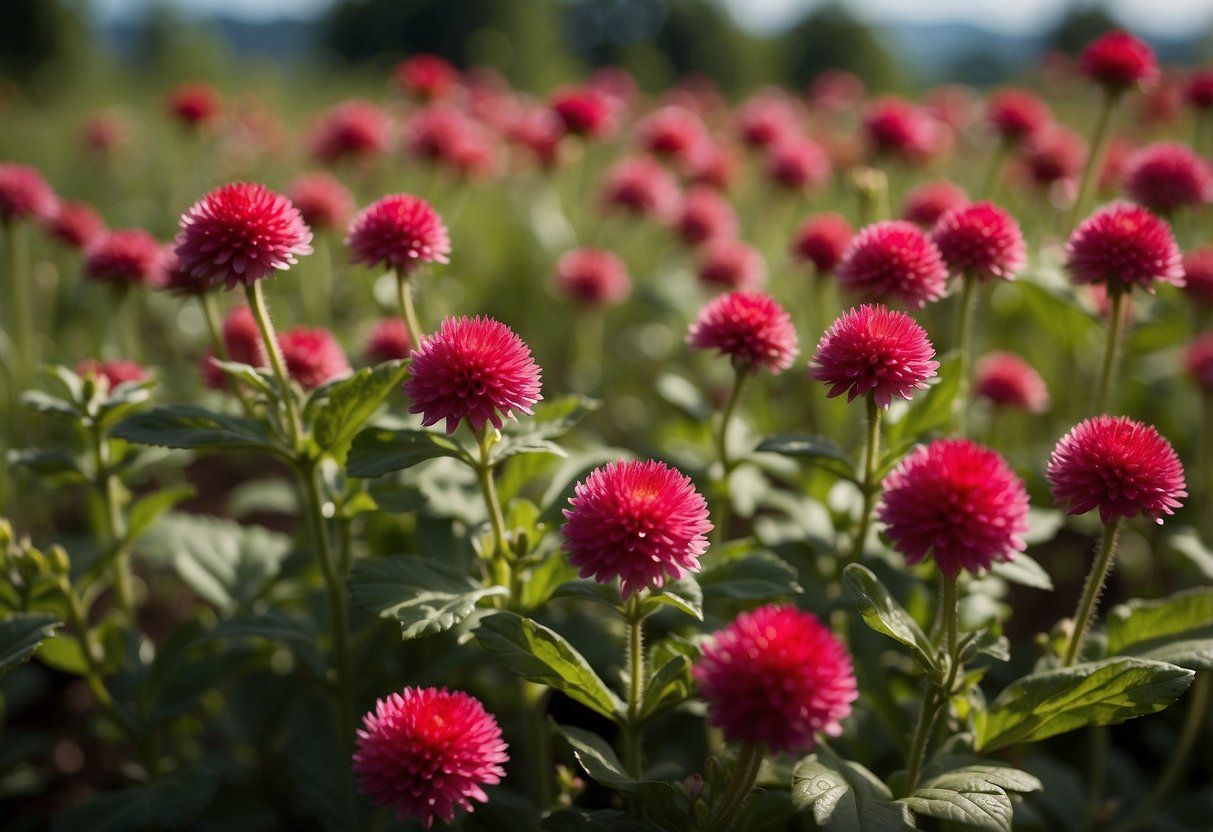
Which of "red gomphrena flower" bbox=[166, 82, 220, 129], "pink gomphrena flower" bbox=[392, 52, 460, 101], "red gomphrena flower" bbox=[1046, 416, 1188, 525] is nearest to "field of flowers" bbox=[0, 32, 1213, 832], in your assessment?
"red gomphrena flower" bbox=[1046, 416, 1188, 525]

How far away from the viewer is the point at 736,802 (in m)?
1.47

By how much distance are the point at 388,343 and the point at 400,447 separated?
2.58ft

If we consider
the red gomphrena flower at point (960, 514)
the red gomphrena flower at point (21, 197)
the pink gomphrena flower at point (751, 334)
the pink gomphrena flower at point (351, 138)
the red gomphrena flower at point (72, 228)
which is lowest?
the red gomphrena flower at point (960, 514)

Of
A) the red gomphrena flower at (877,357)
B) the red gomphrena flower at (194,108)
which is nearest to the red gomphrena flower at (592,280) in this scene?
the red gomphrena flower at (194,108)

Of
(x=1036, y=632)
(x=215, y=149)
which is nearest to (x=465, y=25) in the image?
(x=215, y=149)

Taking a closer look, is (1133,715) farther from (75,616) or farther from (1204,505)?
(75,616)

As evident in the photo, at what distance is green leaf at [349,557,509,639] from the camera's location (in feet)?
5.01

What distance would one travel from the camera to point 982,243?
1.98 metres

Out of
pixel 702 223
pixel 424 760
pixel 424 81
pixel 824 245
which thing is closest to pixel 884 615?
pixel 424 760

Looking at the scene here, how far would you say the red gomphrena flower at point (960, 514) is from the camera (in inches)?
52.4

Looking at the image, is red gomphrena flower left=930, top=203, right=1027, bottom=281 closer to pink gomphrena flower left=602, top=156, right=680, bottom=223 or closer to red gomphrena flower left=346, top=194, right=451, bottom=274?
red gomphrena flower left=346, top=194, right=451, bottom=274

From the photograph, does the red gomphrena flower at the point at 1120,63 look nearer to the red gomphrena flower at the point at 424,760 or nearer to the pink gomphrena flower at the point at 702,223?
the pink gomphrena flower at the point at 702,223

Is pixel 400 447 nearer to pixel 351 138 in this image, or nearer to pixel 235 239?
pixel 235 239

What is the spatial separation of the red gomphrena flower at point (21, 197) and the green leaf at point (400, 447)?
1694 millimetres
